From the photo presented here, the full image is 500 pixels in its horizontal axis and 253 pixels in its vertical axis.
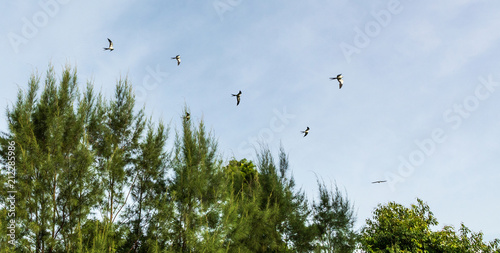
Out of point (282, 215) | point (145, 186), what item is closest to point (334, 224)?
point (282, 215)

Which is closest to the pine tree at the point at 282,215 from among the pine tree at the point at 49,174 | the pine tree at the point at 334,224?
the pine tree at the point at 334,224

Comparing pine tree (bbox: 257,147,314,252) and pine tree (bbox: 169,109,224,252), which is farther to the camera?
pine tree (bbox: 257,147,314,252)

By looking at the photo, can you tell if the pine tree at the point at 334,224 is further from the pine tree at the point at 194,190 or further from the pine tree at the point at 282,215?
the pine tree at the point at 194,190

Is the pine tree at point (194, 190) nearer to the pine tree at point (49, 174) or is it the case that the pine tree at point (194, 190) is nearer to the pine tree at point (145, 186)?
the pine tree at point (145, 186)

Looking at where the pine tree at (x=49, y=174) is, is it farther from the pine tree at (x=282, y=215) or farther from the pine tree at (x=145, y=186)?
the pine tree at (x=282, y=215)

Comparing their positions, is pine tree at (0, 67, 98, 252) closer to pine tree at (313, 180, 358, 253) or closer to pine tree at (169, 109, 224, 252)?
pine tree at (169, 109, 224, 252)

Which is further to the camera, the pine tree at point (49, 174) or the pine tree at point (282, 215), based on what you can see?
the pine tree at point (282, 215)

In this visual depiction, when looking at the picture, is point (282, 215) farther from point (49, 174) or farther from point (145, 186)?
point (49, 174)

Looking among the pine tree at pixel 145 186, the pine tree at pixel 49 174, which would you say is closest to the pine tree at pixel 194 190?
the pine tree at pixel 145 186

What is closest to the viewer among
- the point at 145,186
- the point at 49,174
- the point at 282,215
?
the point at 49,174

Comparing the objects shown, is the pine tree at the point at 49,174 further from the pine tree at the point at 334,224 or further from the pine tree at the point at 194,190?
the pine tree at the point at 334,224

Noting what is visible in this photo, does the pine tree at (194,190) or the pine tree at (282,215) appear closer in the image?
the pine tree at (194,190)

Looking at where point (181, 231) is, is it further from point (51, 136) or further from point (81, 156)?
point (51, 136)

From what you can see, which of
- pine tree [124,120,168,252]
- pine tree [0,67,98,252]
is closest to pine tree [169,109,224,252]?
pine tree [124,120,168,252]
